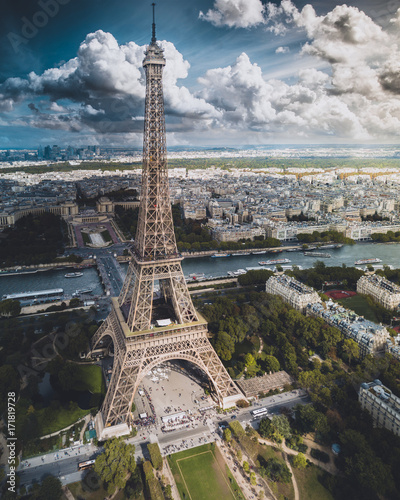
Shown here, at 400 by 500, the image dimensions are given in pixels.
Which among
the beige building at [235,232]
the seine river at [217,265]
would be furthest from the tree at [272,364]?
the beige building at [235,232]

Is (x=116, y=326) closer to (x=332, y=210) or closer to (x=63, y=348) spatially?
(x=63, y=348)

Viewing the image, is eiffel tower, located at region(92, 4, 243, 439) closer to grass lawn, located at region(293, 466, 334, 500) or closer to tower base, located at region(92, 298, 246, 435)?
tower base, located at region(92, 298, 246, 435)

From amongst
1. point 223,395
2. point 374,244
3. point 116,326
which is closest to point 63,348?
point 116,326

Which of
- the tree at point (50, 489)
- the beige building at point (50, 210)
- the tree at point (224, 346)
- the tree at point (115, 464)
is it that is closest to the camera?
the tree at point (50, 489)

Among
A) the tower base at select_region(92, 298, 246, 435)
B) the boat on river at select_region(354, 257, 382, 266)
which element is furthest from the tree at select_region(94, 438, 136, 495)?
the boat on river at select_region(354, 257, 382, 266)

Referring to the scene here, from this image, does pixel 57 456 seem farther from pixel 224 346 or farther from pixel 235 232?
pixel 235 232

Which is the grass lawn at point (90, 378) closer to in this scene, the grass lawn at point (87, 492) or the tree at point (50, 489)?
Answer: the grass lawn at point (87, 492)

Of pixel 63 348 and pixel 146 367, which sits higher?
pixel 146 367
